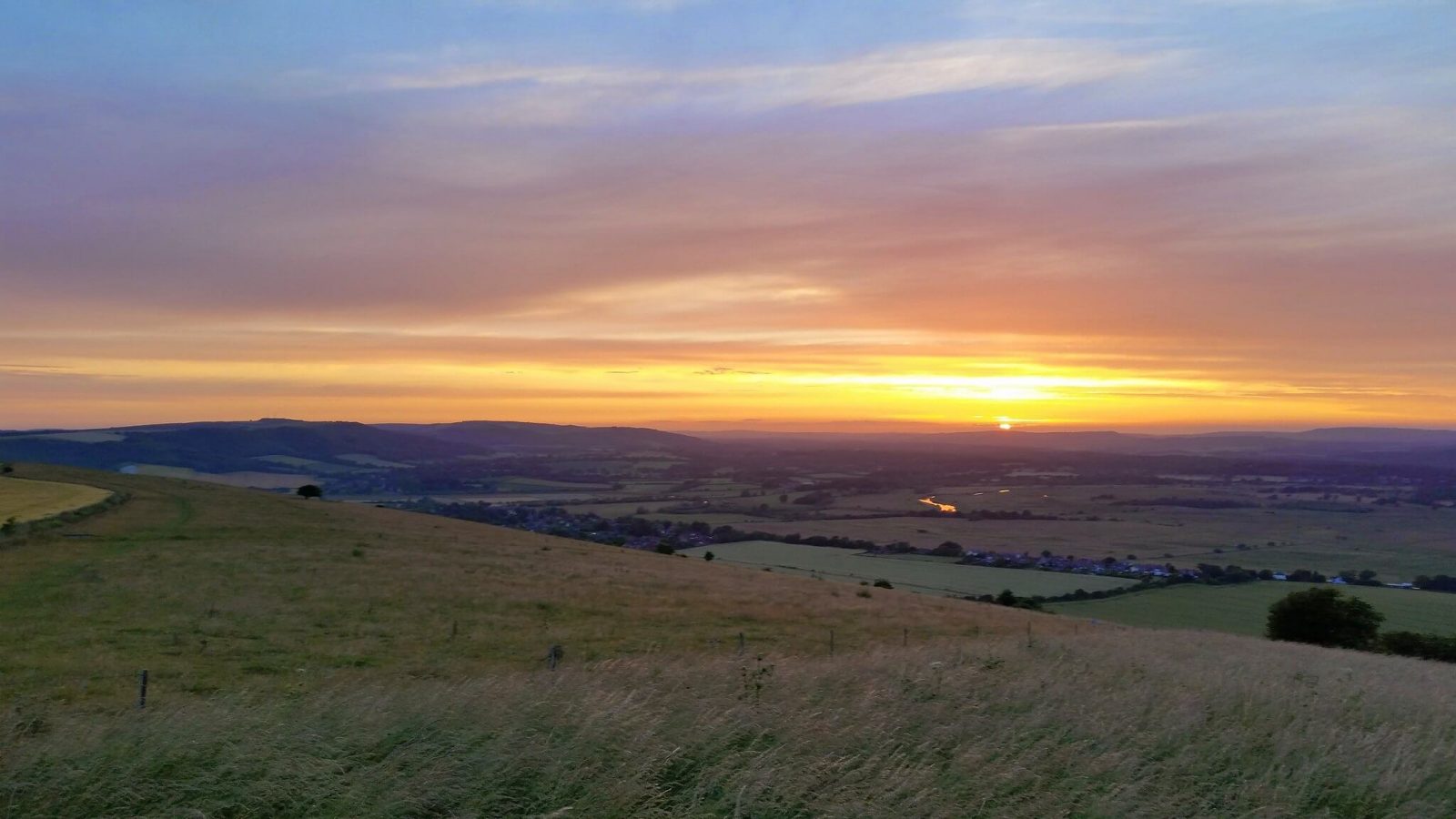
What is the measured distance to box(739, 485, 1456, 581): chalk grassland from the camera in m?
77.2

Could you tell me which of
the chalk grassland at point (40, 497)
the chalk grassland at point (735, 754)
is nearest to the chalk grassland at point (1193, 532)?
the chalk grassland at point (40, 497)

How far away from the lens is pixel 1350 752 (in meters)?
8.06

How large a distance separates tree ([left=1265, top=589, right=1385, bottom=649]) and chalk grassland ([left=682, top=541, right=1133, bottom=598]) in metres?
16.0

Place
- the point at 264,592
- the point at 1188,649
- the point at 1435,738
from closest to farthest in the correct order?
the point at 1435,738 → the point at 1188,649 → the point at 264,592

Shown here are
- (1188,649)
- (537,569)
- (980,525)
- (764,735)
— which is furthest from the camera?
(980,525)

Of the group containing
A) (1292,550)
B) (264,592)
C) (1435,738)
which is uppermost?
(1435,738)

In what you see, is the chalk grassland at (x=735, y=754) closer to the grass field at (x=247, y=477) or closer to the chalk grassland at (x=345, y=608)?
the chalk grassland at (x=345, y=608)

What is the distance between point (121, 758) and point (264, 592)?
2185 cm

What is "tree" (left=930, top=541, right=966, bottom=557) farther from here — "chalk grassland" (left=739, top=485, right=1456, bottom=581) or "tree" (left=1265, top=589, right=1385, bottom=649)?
"tree" (left=1265, top=589, right=1385, bottom=649)

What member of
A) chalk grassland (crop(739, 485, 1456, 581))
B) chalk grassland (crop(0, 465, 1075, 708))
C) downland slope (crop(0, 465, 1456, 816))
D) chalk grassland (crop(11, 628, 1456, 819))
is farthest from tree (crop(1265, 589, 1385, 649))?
chalk grassland (crop(739, 485, 1456, 581))

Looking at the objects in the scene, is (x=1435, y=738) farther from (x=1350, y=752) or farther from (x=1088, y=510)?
(x=1088, y=510)

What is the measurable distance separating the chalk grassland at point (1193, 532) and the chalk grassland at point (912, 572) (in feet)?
49.0

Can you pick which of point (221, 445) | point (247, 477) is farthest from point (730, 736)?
point (221, 445)

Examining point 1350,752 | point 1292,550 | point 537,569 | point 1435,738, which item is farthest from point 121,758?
point 1292,550
